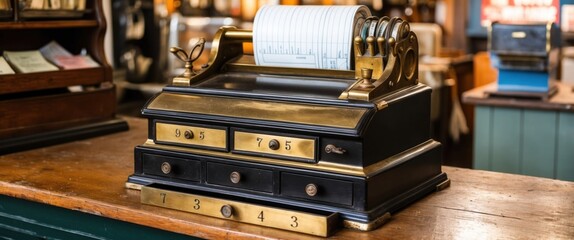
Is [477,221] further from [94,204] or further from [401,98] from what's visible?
[94,204]

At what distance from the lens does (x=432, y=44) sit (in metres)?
7.45

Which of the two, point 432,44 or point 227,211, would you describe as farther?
point 432,44

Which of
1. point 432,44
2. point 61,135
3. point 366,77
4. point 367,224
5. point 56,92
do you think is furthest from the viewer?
point 432,44

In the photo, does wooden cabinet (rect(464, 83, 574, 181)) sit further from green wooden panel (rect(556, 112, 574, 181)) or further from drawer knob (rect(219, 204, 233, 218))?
drawer knob (rect(219, 204, 233, 218))

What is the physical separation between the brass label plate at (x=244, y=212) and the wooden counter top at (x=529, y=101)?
262 cm

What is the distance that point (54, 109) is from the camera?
2807mm

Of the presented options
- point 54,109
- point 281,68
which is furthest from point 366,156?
point 54,109

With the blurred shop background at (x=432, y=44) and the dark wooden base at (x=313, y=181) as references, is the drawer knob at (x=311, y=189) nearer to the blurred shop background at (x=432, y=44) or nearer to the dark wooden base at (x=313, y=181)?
the dark wooden base at (x=313, y=181)

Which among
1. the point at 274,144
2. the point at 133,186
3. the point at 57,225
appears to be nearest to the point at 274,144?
the point at 274,144

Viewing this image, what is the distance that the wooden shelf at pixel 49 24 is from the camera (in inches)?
104

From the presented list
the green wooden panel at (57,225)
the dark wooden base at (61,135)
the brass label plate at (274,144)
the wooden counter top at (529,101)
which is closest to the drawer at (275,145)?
the brass label plate at (274,144)

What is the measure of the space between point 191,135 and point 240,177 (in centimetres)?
19

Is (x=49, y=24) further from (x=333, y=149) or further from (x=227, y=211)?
(x=333, y=149)

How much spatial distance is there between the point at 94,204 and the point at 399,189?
0.78 m
